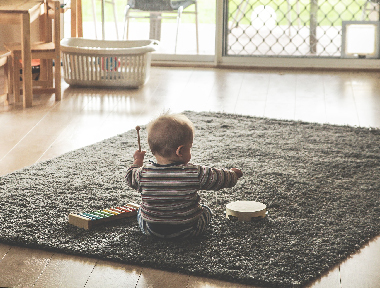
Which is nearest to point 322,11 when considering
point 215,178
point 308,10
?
point 308,10

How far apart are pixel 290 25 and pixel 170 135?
333 centimetres

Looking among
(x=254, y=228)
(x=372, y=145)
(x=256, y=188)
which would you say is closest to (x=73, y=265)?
(x=254, y=228)

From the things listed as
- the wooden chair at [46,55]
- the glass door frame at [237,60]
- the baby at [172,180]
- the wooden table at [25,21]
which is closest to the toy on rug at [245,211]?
the baby at [172,180]

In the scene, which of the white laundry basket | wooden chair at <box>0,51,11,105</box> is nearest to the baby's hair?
wooden chair at <box>0,51,11,105</box>

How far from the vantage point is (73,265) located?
5.24 ft

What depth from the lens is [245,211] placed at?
1841 millimetres

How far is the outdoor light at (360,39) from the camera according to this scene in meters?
4.59

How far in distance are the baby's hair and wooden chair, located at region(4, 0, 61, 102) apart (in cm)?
210

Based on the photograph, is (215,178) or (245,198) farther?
(245,198)

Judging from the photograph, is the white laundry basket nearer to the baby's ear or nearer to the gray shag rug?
the gray shag rug

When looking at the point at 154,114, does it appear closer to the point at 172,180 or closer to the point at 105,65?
the point at 105,65

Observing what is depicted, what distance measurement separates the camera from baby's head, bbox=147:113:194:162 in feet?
5.44

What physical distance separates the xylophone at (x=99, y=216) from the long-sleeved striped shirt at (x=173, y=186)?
0.16 metres

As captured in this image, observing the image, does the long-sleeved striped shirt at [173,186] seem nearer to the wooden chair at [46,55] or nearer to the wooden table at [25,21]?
the wooden table at [25,21]
